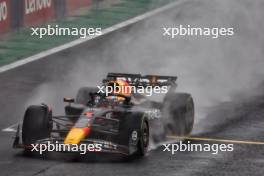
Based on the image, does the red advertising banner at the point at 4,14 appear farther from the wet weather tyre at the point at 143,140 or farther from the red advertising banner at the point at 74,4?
the wet weather tyre at the point at 143,140

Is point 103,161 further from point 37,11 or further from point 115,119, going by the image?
point 37,11

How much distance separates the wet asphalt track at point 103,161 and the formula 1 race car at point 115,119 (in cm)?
33

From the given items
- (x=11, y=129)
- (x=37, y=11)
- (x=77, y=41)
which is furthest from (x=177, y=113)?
(x=77, y=41)

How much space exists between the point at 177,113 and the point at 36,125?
3046 millimetres

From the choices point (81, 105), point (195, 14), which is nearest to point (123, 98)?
point (81, 105)

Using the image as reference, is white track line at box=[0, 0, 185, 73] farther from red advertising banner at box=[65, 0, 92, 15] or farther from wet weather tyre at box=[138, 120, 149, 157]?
wet weather tyre at box=[138, 120, 149, 157]

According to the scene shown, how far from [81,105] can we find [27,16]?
10.4 meters

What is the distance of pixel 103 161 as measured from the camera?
1941cm

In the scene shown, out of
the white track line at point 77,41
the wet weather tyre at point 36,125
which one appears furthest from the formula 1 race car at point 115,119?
the white track line at point 77,41

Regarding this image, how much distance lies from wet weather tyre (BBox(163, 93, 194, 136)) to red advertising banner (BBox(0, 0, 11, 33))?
834cm

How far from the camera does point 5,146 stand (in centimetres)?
2050

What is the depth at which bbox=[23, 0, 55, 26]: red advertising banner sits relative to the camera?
99.6ft

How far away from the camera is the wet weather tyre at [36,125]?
19469 millimetres

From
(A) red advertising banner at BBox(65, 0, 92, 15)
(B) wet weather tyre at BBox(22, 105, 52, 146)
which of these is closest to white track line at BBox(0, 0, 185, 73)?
(A) red advertising banner at BBox(65, 0, 92, 15)
